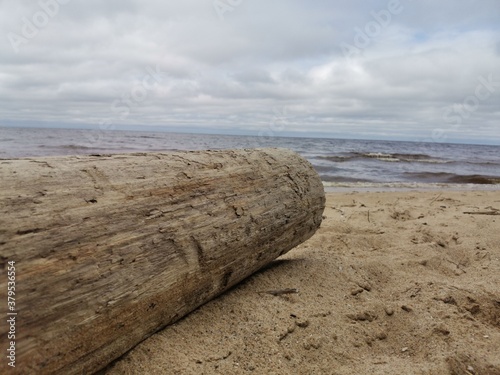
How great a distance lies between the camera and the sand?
199 centimetres

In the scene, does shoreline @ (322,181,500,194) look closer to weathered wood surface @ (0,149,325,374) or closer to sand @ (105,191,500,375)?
sand @ (105,191,500,375)

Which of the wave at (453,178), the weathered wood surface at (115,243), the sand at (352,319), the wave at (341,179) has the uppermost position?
the weathered wood surface at (115,243)

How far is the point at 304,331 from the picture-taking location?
228 cm

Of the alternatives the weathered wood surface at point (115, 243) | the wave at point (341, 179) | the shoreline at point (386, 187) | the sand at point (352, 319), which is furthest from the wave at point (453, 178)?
the weathered wood surface at point (115, 243)

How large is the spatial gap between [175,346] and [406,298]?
173 cm

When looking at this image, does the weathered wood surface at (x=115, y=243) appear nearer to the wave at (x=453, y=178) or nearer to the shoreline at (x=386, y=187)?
the shoreline at (x=386, y=187)

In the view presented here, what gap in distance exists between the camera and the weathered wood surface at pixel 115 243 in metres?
1.51

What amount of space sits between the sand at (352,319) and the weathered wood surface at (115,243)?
0.18 meters

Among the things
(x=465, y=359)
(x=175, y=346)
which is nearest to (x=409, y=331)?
(x=465, y=359)

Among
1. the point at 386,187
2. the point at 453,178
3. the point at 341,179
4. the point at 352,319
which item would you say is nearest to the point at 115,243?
the point at 352,319

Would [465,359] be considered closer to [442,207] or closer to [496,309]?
[496,309]

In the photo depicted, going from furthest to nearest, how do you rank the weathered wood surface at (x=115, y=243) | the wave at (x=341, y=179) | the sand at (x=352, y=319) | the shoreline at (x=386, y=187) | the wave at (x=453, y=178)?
the wave at (x=453, y=178) < the wave at (x=341, y=179) < the shoreline at (x=386, y=187) < the sand at (x=352, y=319) < the weathered wood surface at (x=115, y=243)

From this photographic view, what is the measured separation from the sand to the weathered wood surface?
18 centimetres

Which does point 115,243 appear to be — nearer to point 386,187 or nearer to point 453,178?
point 386,187
